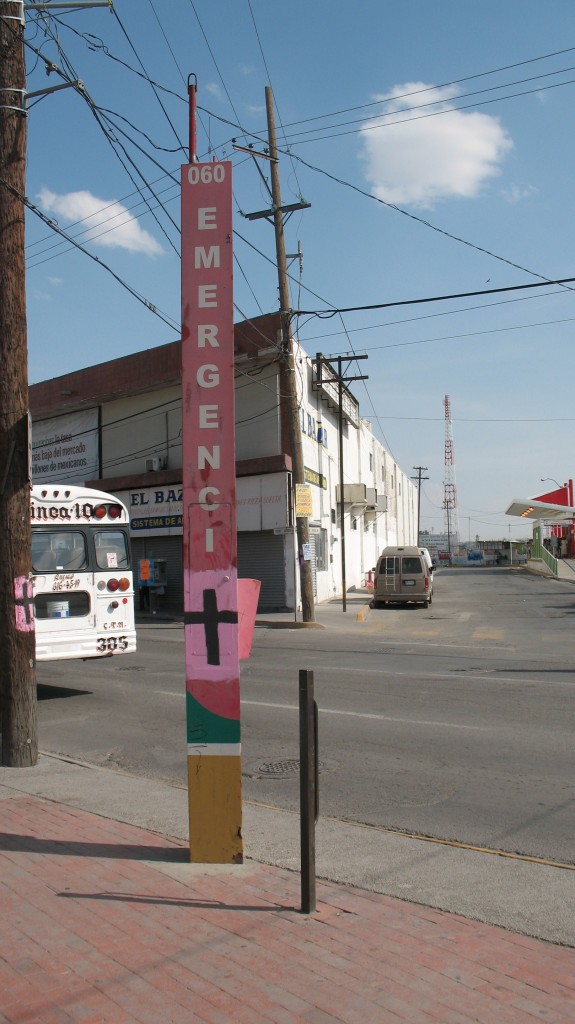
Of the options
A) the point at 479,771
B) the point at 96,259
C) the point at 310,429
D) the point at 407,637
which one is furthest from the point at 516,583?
the point at 479,771

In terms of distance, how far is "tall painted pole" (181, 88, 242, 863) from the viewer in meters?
5.21

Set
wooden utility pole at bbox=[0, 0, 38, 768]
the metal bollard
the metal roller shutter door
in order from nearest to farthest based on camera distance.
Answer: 1. the metal bollard
2. wooden utility pole at bbox=[0, 0, 38, 768]
3. the metal roller shutter door

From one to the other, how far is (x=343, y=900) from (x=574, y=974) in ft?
4.23

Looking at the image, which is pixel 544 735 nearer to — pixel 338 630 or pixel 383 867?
pixel 383 867

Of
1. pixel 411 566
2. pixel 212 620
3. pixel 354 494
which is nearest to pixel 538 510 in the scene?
pixel 354 494

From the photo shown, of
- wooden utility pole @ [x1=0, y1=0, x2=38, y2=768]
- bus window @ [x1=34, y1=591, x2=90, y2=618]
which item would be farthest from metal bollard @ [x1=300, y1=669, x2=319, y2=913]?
bus window @ [x1=34, y1=591, x2=90, y2=618]

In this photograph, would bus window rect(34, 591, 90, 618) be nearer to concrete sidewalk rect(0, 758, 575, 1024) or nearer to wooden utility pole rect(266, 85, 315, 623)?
concrete sidewalk rect(0, 758, 575, 1024)

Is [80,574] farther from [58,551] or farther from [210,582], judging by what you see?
[210,582]

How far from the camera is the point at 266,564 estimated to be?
28.2 m

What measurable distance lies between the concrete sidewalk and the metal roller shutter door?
877 inches

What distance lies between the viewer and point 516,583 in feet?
145

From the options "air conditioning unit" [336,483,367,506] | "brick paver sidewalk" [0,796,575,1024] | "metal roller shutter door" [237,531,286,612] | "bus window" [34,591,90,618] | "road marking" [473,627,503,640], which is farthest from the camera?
"air conditioning unit" [336,483,367,506]

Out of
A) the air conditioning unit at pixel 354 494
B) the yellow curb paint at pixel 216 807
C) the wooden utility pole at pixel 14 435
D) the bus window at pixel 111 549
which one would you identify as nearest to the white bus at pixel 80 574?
the bus window at pixel 111 549

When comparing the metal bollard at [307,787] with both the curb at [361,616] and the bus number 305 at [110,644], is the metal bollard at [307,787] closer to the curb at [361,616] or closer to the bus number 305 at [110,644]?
the bus number 305 at [110,644]
